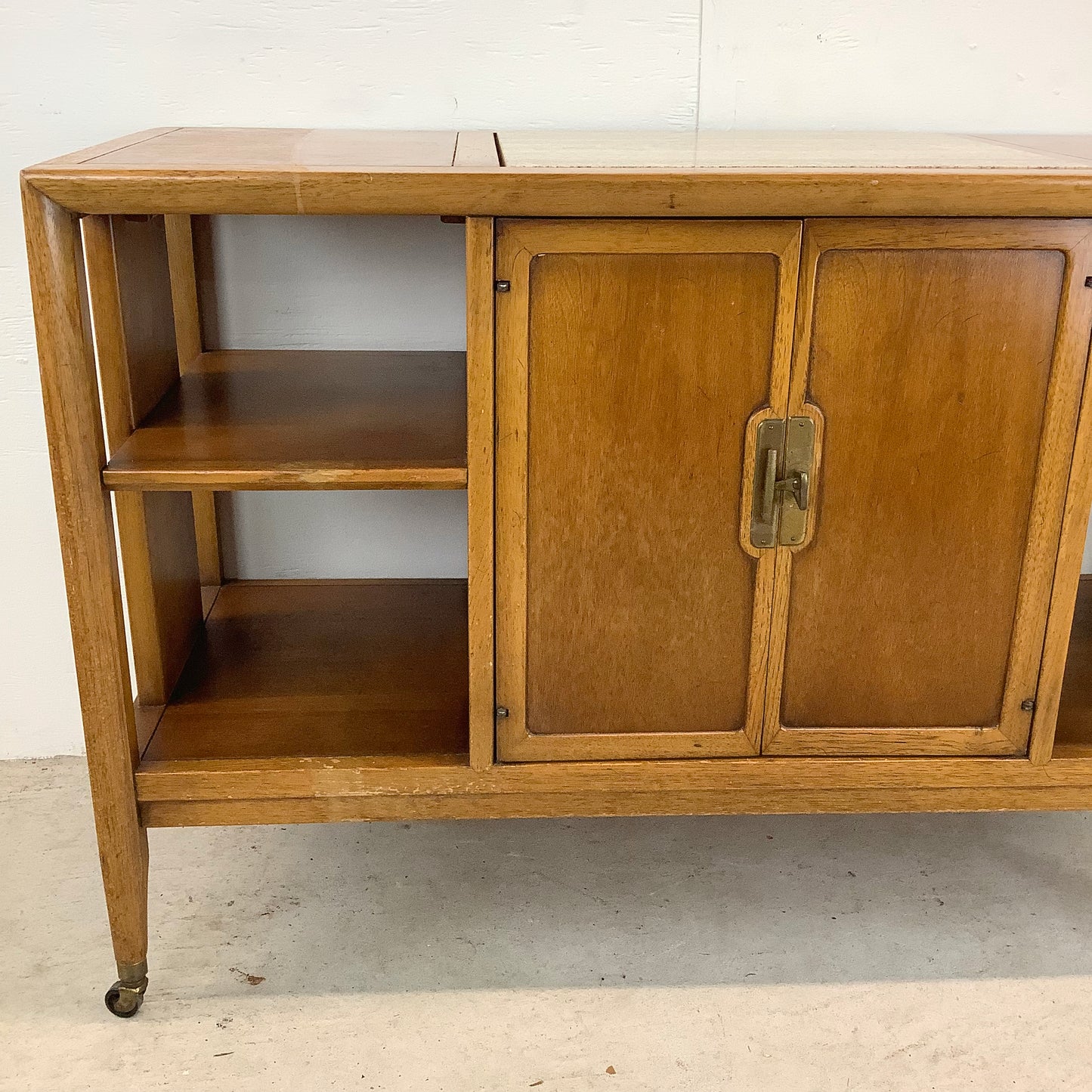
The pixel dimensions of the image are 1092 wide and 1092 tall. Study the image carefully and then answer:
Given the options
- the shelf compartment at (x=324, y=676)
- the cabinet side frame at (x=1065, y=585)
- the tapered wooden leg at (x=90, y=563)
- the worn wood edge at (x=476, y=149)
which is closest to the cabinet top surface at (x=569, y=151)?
the worn wood edge at (x=476, y=149)

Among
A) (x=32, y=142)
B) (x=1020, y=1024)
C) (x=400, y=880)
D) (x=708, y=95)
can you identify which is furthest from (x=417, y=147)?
(x=1020, y=1024)

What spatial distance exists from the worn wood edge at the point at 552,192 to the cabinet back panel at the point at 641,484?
7 cm

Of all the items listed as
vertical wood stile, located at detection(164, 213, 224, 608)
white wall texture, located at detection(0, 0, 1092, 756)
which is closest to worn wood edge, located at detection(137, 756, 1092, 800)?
vertical wood stile, located at detection(164, 213, 224, 608)

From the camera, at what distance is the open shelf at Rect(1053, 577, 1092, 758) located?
172 centimetres

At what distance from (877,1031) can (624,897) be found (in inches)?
18.0

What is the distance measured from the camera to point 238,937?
183 centimetres

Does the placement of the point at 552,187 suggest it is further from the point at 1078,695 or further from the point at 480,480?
the point at 1078,695

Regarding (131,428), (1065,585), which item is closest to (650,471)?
(1065,585)

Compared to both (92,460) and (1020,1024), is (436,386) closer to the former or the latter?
(92,460)

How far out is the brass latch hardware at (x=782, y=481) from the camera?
4.95 feet

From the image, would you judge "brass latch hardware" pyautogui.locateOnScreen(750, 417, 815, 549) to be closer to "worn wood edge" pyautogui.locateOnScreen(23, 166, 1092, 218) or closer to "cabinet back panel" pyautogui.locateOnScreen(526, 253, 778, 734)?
"cabinet back panel" pyautogui.locateOnScreen(526, 253, 778, 734)

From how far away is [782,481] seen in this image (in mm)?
1527

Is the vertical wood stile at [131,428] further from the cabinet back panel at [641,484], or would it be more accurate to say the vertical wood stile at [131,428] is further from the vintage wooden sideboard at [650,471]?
the cabinet back panel at [641,484]

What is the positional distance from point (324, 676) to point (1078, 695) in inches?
47.6
